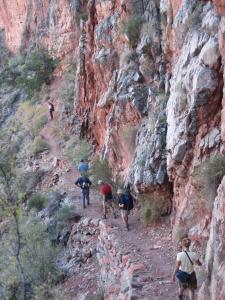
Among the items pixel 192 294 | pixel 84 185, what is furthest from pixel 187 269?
pixel 84 185

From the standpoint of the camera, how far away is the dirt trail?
9.47m

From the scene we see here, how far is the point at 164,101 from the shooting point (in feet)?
44.8

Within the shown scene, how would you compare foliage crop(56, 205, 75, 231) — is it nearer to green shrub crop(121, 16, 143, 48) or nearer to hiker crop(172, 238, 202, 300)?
green shrub crop(121, 16, 143, 48)

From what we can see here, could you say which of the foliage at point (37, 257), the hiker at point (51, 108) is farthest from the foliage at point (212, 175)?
the hiker at point (51, 108)

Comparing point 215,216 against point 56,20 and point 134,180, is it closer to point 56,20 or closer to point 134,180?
point 134,180

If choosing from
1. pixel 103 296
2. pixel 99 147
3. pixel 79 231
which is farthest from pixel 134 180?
pixel 99 147

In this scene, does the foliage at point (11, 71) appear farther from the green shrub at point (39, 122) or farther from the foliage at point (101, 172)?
the foliage at point (101, 172)

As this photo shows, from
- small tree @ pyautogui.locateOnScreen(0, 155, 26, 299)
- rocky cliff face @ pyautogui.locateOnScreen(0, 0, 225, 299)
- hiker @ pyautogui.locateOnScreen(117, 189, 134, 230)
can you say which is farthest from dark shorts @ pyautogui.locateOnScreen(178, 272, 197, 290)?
hiker @ pyautogui.locateOnScreen(117, 189, 134, 230)

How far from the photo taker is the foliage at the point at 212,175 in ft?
31.7

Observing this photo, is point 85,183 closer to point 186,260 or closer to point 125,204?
point 125,204

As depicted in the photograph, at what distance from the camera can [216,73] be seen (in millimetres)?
10391

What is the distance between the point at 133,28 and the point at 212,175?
8.90 m

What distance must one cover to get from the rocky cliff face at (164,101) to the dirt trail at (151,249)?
1.66 feet

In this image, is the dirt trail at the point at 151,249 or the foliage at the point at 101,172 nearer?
the dirt trail at the point at 151,249
